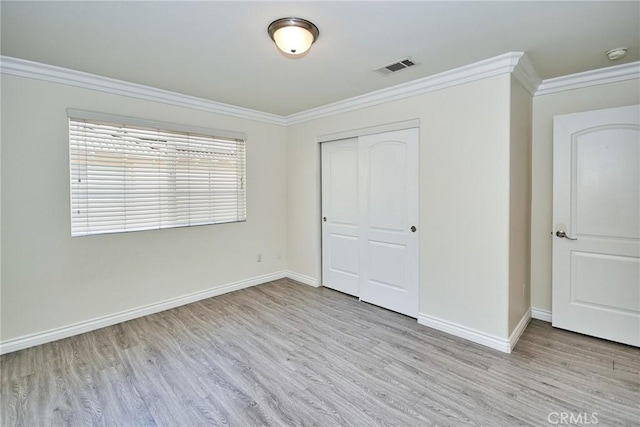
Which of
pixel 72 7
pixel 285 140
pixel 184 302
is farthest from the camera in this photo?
pixel 285 140

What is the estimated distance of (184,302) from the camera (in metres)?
3.65

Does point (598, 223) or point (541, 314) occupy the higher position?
point (598, 223)

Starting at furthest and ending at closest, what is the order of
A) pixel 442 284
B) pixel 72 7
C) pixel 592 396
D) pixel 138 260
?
pixel 138 260 → pixel 442 284 → pixel 592 396 → pixel 72 7

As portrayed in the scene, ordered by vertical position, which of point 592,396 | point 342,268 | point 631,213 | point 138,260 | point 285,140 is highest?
point 285,140

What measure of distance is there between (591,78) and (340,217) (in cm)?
288

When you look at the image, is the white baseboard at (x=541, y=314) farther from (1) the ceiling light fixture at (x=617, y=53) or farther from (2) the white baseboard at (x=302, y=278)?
(2) the white baseboard at (x=302, y=278)

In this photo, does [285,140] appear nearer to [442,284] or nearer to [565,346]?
[442,284]

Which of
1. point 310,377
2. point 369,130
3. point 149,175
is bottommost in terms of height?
point 310,377

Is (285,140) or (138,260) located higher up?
(285,140)

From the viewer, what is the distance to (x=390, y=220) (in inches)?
136

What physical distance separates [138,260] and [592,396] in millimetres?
4037

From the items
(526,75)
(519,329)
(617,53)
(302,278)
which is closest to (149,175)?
(302,278)

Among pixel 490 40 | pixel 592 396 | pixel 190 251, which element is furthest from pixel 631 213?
pixel 190 251

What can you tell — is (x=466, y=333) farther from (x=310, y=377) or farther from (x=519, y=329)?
(x=310, y=377)
